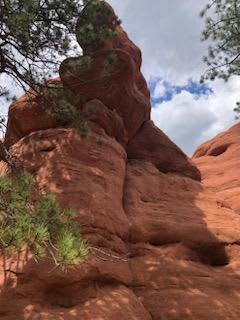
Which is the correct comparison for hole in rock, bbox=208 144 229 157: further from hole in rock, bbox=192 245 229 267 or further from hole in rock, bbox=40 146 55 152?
hole in rock, bbox=40 146 55 152

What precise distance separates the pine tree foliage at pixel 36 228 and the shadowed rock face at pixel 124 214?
32.7 inches

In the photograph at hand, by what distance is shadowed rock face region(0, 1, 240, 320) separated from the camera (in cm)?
755

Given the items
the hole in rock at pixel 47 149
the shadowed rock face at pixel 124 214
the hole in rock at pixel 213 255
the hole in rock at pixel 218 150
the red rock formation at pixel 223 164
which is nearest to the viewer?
the shadowed rock face at pixel 124 214

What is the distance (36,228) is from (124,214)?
4258mm

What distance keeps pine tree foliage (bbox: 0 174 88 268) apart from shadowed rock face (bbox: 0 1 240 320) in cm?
83

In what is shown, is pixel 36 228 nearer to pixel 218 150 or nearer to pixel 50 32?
pixel 50 32

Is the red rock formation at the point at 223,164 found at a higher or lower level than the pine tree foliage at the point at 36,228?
higher

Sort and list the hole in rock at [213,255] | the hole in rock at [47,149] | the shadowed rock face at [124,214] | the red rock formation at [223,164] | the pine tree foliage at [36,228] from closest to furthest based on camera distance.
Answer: the pine tree foliage at [36,228] → the shadowed rock face at [124,214] → the hole in rock at [47,149] → the hole in rock at [213,255] → the red rock formation at [223,164]

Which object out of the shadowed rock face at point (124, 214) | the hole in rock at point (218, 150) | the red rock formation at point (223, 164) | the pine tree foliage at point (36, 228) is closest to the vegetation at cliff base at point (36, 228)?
the pine tree foliage at point (36, 228)

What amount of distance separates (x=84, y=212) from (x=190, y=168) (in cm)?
506

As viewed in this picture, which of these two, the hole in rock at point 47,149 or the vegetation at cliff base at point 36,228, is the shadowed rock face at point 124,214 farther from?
the vegetation at cliff base at point 36,228

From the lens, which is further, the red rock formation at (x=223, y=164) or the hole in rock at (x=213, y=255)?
the red rock formation at (x=223, y=164)

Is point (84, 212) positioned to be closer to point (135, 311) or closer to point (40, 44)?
point (135, 311)

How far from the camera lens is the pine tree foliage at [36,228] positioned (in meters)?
5.13
